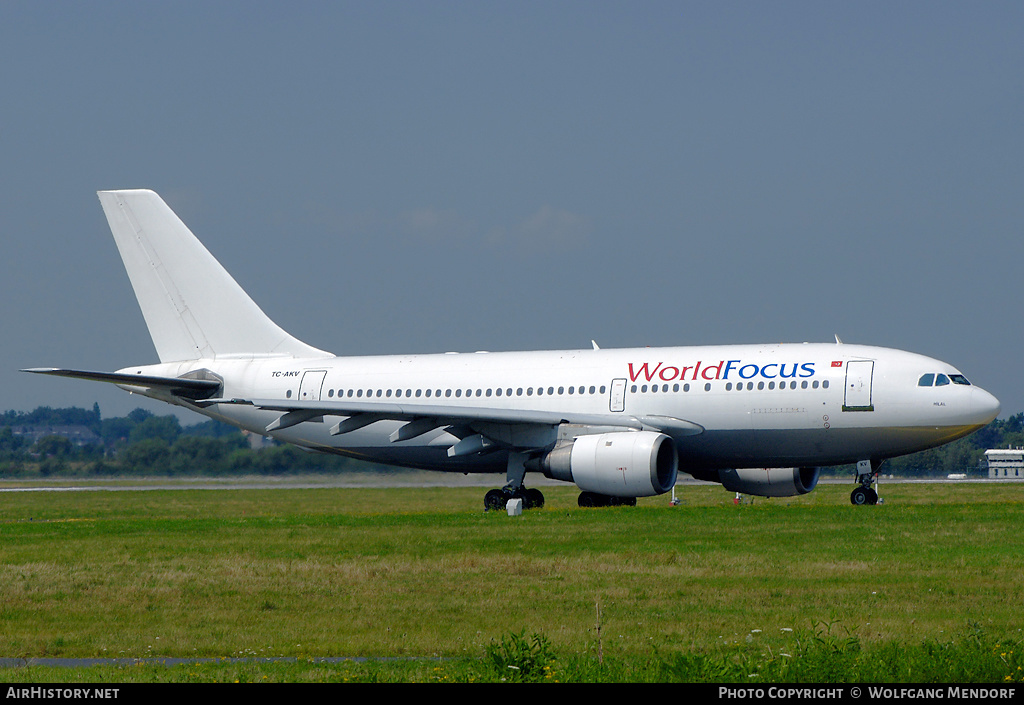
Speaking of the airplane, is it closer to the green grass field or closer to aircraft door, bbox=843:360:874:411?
aircraft door, bbox=843:360:874:411

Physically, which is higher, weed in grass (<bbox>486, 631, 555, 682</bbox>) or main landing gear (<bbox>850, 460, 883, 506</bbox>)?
main landing gear (<bbox>850, 460, 883, 506</bbox>)

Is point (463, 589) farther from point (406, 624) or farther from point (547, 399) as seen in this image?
point (547, 399)

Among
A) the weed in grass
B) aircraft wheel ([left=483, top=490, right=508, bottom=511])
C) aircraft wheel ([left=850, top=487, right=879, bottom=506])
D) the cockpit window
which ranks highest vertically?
the cockpit window

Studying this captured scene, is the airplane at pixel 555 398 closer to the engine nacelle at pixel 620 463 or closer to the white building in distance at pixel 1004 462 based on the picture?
the engine nacelle at pixel 620 463

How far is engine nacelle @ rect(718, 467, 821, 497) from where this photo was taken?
3234cm

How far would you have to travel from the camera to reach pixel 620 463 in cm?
2717

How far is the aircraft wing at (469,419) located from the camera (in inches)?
1137

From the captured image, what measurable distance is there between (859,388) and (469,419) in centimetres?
876

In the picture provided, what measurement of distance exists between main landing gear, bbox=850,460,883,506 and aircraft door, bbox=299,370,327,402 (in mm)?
14350

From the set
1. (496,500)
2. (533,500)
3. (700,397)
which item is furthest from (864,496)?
(496,500)

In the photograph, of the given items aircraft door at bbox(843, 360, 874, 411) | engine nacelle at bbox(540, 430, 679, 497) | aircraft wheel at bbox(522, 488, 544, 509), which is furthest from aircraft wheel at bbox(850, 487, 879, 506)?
aircraft wheel at bbox(522, 488, 544, 509)

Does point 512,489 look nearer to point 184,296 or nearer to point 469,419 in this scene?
point 469,419

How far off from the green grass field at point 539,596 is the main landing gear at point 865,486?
3763 mm
